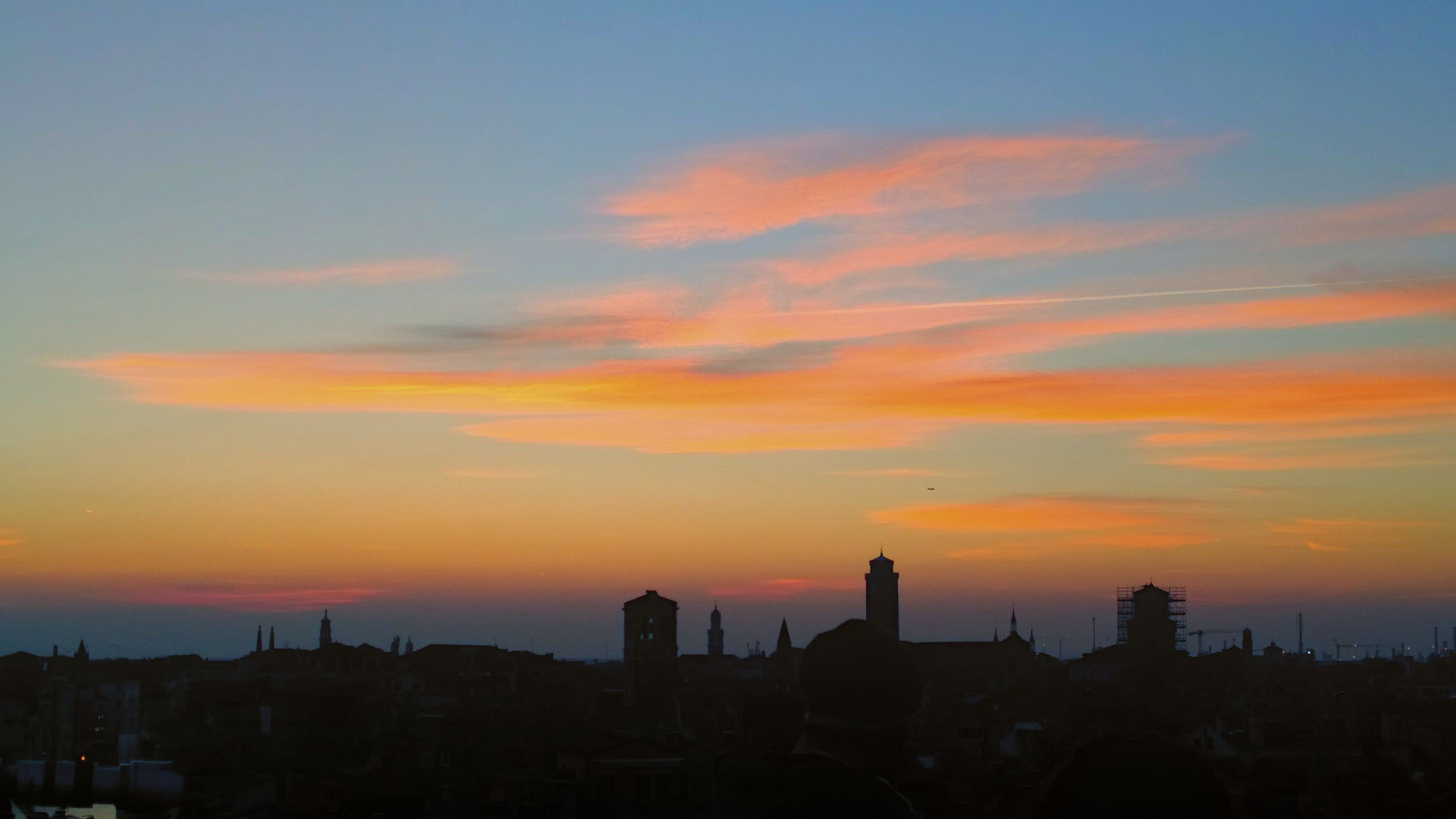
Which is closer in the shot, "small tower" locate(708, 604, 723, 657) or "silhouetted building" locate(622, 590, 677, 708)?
"silhouetted building" locate(622, 590, 677, 708)

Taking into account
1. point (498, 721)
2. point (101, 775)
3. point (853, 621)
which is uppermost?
point (853, 621)

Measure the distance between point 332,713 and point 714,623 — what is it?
62.7 meters

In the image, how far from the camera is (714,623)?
10325 cm

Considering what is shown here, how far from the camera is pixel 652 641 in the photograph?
55.8m

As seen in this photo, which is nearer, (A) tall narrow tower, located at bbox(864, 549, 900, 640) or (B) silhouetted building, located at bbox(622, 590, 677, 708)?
(B) silhouetted building, located at bbox(622, 590, 677, 708)

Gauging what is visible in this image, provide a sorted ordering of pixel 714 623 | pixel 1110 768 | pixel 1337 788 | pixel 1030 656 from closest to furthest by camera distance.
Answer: pixel 1110 768
pixel 1337 788
pixel 1030 656
pixel 714 623

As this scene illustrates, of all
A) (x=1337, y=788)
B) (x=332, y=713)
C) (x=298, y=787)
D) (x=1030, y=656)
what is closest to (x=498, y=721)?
(x=332, y=713)

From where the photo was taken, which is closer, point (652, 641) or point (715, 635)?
point (652, 641)

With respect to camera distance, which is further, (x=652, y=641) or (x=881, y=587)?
(x=881, y=587)

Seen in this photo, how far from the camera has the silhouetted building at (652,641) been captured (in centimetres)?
5544

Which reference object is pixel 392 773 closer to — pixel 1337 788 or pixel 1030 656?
pixel 1337 788

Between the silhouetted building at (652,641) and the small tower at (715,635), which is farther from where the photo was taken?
the small tower at (715,635)

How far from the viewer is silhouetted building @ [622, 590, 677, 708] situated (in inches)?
2183

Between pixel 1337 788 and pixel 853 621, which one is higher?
pixel 853 621
